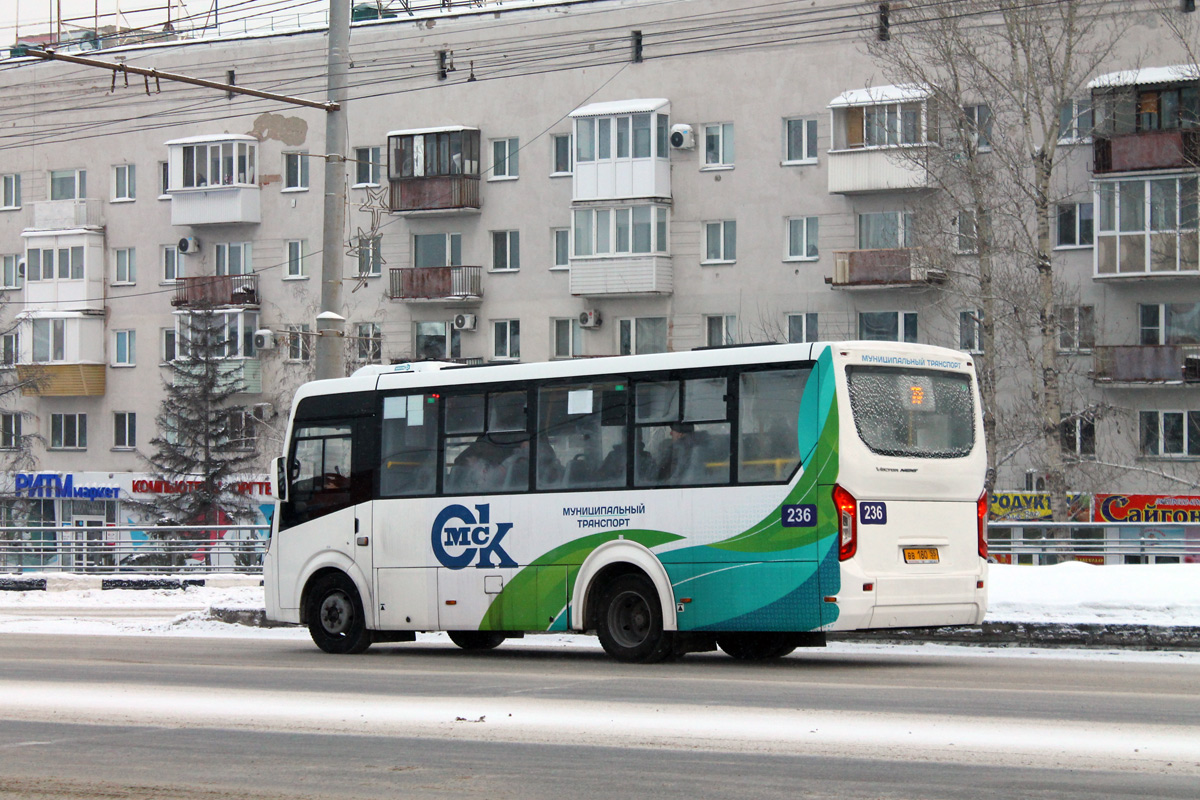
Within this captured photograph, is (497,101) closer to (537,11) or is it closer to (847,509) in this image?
(537,11)

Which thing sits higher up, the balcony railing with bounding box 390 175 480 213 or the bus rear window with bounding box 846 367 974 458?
the balcony railing with bounding box 390 175 480 213

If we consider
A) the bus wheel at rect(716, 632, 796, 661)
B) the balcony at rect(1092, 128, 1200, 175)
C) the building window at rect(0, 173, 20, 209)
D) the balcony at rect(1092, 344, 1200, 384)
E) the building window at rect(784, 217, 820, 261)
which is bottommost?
the bus wheel at rect(716, 632, 796, 661)

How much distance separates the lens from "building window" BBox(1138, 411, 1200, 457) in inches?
1649

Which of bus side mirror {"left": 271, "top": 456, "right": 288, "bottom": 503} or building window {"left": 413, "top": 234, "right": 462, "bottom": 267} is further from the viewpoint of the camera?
building window {"left": 413, "top": 234, "right": 462, "bottom": 267}

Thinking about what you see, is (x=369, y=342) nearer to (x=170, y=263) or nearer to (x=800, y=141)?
(x=170, y=263)

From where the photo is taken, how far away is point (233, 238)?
5519 centimetres

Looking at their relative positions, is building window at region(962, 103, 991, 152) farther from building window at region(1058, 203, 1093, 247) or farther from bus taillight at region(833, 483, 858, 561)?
bus taillight at region(833, 483, 858, 561)

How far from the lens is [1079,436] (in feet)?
139

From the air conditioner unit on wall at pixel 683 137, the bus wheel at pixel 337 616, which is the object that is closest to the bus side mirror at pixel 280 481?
the bus wheel at pixel 337 616

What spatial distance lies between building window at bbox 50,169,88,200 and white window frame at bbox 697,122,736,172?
22814 millimetres

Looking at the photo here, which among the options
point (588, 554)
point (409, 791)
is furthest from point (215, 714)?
point (588, 554)

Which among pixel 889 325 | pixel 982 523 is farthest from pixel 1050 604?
pixel 889 325

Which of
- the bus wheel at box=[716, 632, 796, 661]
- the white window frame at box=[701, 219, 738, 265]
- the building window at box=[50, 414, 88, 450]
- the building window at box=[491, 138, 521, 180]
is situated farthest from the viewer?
the building window at box=[50, 414, 88, 450]

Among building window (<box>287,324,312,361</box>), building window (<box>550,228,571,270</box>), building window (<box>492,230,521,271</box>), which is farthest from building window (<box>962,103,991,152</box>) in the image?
building window (<box>287,324,312,361</box>)
